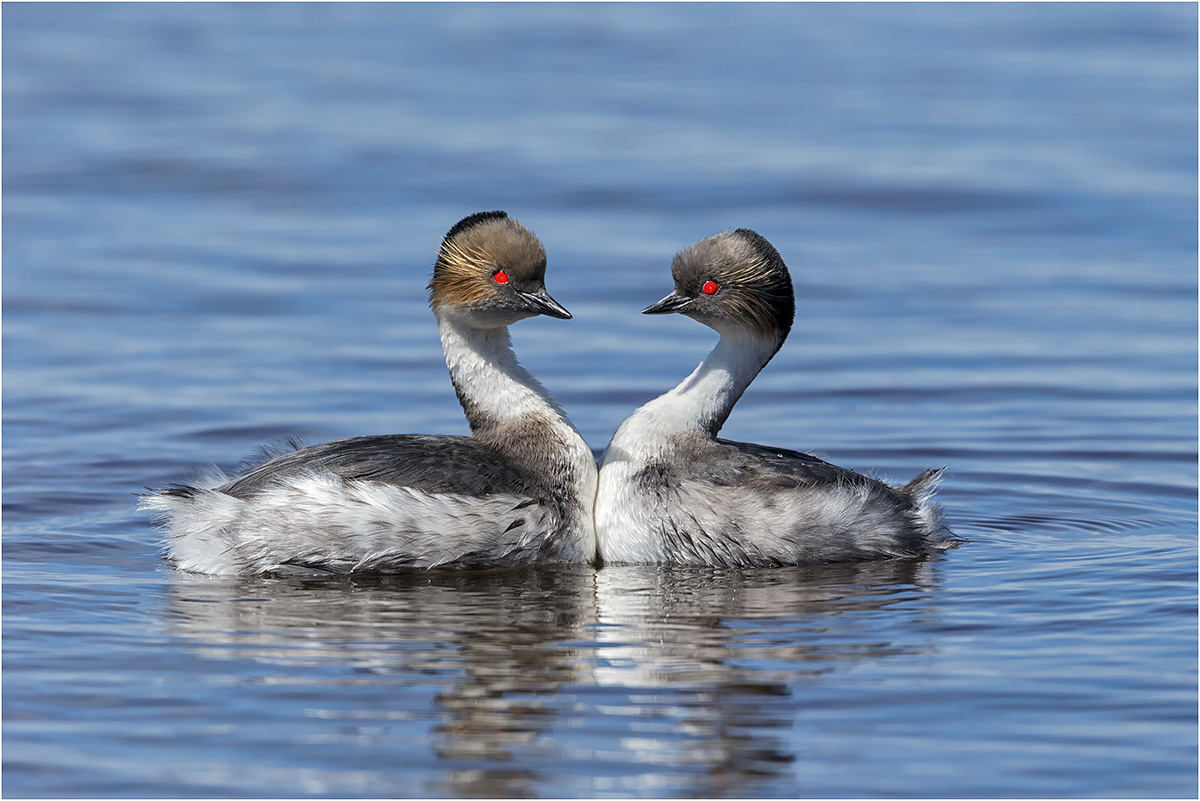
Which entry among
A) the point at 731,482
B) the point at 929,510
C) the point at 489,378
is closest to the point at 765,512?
the point at 731,482

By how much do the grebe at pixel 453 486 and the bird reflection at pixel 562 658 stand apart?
147 mm

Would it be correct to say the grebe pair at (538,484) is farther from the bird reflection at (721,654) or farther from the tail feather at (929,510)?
the bird reflection at (721,654)

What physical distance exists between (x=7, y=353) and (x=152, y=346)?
37.0 inches

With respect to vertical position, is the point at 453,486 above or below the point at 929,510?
above

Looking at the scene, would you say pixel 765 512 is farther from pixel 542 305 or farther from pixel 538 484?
pixel 542 305

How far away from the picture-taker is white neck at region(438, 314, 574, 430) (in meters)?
8.58

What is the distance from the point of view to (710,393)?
852 centimetres

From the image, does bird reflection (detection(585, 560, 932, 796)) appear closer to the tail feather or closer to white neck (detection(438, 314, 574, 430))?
the tail feather

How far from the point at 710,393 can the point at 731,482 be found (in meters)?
0.54

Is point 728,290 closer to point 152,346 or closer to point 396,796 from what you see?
point 396,796

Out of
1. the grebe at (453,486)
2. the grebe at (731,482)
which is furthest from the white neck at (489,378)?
the grebe at (731,482)

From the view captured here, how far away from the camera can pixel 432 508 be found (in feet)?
25.9

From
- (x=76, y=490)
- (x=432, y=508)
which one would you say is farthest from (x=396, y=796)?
(x=76, y=490)

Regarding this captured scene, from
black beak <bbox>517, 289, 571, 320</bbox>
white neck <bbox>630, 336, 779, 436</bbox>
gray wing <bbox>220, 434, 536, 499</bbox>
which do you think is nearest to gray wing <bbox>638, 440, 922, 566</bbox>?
white neck <bbox>630, 336, 779, 436</bbox>
